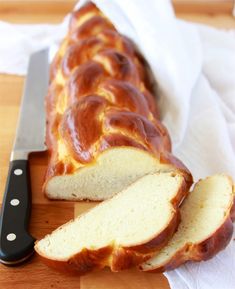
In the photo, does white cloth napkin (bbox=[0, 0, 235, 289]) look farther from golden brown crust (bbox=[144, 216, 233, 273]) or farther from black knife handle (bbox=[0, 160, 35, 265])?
black knife handle (bbox=[0, 160, 35, 265])

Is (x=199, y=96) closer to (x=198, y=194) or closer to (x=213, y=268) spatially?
(x=198, y=194)

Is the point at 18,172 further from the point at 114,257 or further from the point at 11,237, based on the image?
the point at 114,257

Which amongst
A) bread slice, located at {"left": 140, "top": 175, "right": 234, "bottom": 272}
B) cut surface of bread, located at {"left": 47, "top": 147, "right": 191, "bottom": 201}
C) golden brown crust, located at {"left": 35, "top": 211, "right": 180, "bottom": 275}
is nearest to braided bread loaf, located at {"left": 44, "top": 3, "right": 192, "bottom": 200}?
cut surface of bread, located at {"left": 47, "top": 147, "right": 191, "bottom": 201}

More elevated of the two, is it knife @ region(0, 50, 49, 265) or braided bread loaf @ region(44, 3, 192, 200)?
braided bread loaf @ region(44, 3, 192, 200)

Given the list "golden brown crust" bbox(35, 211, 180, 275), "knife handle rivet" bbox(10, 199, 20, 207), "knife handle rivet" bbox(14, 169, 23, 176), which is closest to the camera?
"golden brown crust" bbox(35, 211, 180, 275)

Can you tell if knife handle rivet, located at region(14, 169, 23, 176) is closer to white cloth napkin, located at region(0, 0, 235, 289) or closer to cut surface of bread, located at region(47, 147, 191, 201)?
cut surface of bread, located at region(47, 147, 191, 201)

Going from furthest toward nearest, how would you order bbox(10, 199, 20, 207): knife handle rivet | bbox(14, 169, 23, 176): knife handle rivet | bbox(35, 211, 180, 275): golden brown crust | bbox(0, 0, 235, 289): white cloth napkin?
bbox(0, 0, 235, 289): white cloth napkin < bbox(14, 169, 23, 176): knife handle rivet < bbox(10, 199, 20, 207): knife handle rivet < bbox(35, 211, 180, 275): golden brown crust

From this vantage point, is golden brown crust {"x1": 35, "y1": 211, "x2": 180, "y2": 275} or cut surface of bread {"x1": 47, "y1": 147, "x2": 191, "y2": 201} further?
cut surface of bread {"x1": 47, "y1": 147, "x2": 191, "y2": 201}
